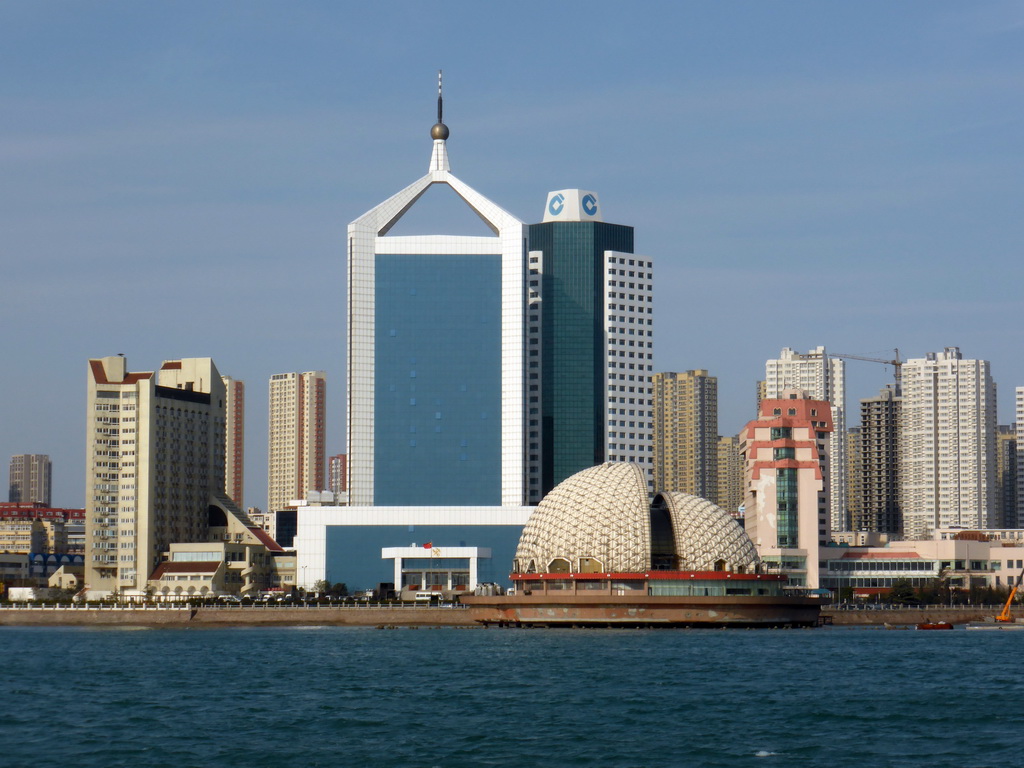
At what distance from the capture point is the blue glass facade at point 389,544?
7377 inches

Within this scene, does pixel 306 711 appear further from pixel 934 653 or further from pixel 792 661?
pixel 934 653

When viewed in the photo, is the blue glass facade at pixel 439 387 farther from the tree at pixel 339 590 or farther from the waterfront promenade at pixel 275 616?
the waterfront promenade at pixel 275 616

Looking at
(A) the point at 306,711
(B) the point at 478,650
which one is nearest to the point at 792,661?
(B) the point at 478,650

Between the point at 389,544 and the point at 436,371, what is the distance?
20831 mm

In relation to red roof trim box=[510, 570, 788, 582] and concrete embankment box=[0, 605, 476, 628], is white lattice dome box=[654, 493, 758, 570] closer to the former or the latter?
red roof trim box=[510, 570, 788, 582]

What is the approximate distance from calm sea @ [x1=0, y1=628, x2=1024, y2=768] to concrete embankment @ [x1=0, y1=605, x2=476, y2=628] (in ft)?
134

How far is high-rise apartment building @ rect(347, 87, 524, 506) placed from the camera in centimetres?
18888

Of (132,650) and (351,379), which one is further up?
(351,379)

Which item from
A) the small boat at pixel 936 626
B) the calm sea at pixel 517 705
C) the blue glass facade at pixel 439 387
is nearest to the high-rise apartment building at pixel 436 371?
the blue glass facade at pixel 439 387

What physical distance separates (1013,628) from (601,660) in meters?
75.4

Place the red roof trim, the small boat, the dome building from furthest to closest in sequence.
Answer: the small boat
the red roof trim
the dome building

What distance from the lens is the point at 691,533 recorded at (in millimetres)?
154750

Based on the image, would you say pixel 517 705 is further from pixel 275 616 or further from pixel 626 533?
pixel 275 616

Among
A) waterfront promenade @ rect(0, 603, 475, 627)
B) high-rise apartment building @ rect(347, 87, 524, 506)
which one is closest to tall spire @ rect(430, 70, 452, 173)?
high-rise apartment building @ rect(347, 87, 524, 506)
